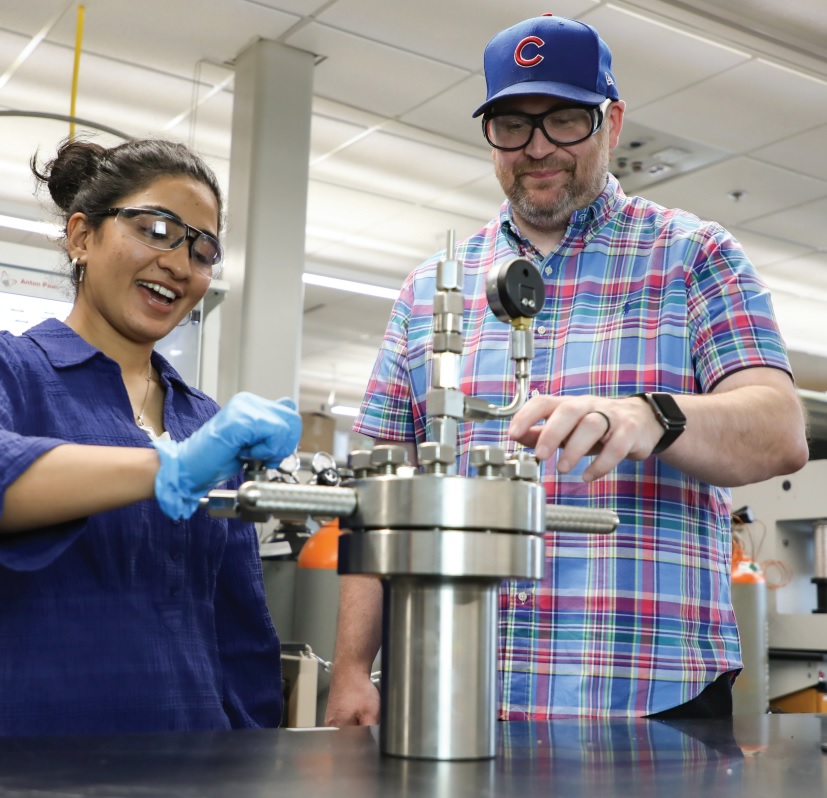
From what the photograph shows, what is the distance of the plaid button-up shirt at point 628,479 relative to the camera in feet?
3.50

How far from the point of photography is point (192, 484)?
0.75 meters

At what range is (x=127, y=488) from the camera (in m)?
0.77

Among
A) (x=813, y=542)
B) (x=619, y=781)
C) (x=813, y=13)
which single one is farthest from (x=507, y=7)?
(x=619, y=781)

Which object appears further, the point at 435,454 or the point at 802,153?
the point at 802,153

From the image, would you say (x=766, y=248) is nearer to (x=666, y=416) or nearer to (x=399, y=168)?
(x=399, y=168)

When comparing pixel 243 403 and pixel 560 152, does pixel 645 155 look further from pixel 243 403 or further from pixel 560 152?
pixel 243 403

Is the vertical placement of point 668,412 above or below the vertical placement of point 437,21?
below

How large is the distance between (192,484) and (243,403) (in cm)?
7

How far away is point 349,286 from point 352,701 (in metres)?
5.17

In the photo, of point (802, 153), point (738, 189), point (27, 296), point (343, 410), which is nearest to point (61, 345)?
point (27, 296)

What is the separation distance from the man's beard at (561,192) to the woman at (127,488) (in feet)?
1.19

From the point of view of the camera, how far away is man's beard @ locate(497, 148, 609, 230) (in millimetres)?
1199

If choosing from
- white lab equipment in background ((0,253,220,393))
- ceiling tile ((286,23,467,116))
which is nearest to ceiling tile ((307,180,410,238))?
ceiling tile ((286,23,467,116))

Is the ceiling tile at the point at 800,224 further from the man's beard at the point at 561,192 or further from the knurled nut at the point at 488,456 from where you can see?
the knurled nut at the point at 488,456
